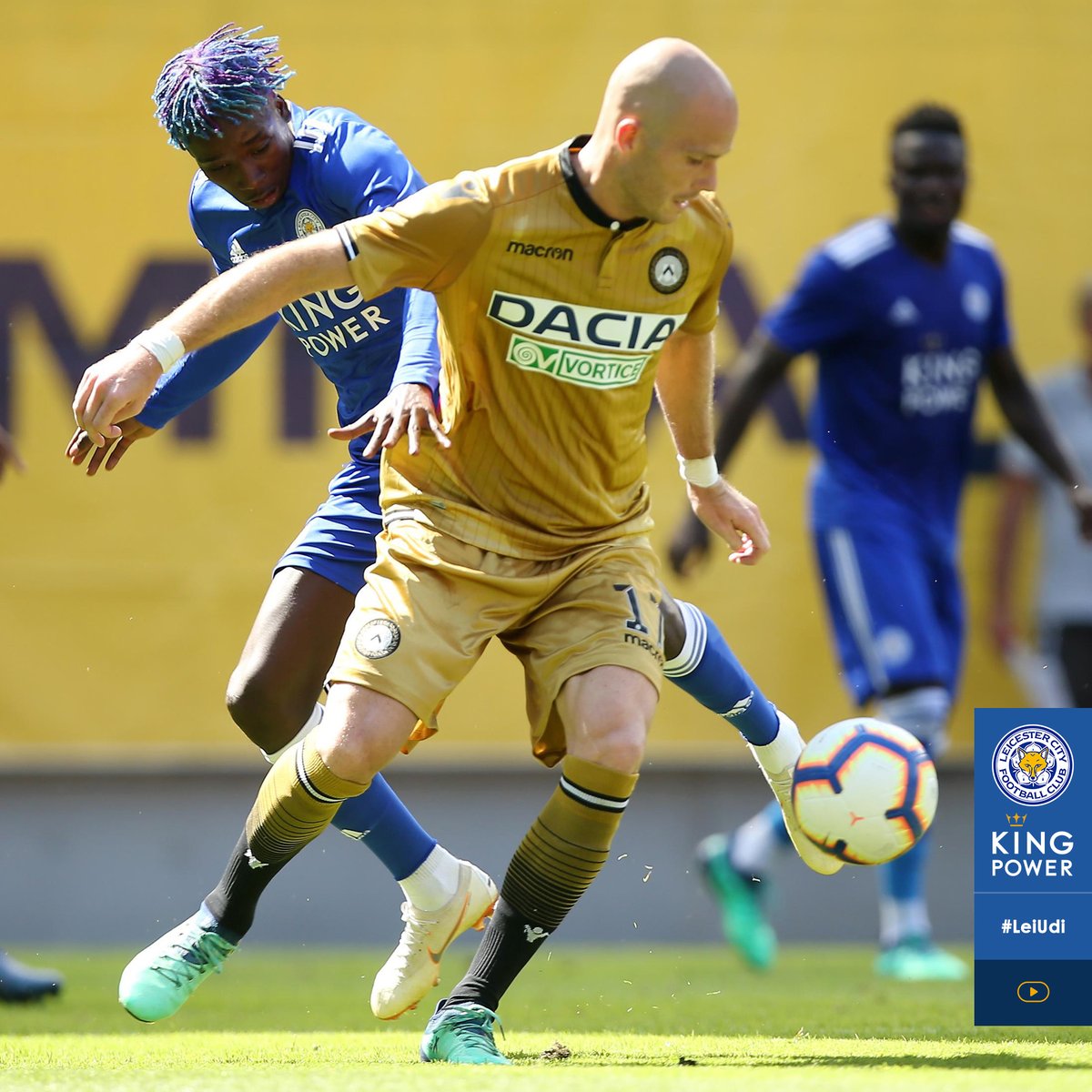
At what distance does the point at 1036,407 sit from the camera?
6.57m

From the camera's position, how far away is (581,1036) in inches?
181

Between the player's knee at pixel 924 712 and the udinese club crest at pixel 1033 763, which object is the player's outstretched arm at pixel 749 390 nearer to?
the player's knee at pixel 924 712

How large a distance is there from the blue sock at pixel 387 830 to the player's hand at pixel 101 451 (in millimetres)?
992

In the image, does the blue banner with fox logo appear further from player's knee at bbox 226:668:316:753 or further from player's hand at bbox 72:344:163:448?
player's hand at bbox 72:344:163:448

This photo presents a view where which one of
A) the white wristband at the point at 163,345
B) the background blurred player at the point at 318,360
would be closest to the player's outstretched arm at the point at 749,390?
the background blurred player at the point at 318,360

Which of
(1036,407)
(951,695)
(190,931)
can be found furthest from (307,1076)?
(1036,407)

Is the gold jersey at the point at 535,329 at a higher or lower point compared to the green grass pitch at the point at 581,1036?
higher

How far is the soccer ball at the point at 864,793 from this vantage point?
4.12 m

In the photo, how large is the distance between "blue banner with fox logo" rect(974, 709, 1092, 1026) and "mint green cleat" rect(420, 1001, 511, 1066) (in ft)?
3.58

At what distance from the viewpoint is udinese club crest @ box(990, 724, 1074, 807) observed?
162 inches

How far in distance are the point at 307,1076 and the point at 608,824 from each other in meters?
0.78

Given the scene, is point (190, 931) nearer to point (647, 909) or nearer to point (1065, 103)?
point (647, 909)

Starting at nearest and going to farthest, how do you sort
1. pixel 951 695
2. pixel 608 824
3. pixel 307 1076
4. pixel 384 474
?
pixel 307 1076
pixel 608 824
pixel 384 474
pixel 951 695

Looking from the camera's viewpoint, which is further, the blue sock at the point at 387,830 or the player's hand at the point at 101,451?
the blue sock at the point at 387,830
